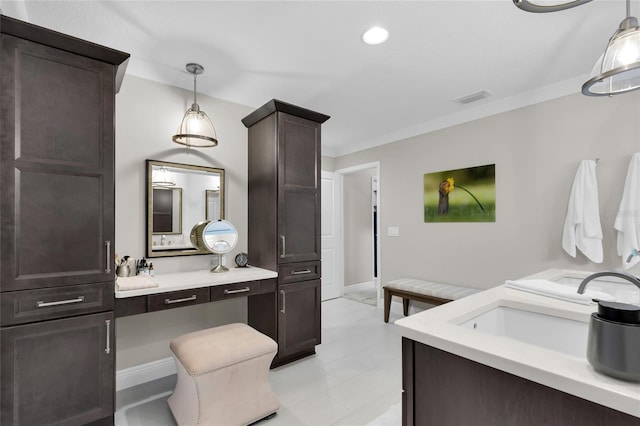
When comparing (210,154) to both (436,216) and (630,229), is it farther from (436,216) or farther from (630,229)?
(630,229)

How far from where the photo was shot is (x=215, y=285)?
2.38 meters

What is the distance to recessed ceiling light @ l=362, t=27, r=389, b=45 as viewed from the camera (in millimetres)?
2096

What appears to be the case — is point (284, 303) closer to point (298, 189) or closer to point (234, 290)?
point (234, 290)

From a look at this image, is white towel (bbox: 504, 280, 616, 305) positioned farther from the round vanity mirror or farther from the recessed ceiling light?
the round vanity mirror

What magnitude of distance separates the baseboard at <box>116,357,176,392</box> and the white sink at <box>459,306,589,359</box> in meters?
2.61

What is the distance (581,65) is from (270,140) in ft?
9.05

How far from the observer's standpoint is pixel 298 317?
283cm

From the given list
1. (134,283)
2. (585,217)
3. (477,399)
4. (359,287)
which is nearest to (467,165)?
(585,217)

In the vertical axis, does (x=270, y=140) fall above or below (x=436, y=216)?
above

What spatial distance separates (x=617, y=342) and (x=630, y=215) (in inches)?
99.8

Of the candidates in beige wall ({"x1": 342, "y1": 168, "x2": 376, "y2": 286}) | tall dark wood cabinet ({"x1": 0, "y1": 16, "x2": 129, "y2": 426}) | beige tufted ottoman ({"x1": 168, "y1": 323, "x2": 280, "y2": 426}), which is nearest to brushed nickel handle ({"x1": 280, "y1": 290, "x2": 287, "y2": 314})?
beige tufted ottoman ({"x1": 168, "y1": 323, "x2": 280, "y2": 426})

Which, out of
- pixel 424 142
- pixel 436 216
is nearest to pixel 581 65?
pixel 424 142

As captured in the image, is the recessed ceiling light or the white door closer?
the recessed ceiling light

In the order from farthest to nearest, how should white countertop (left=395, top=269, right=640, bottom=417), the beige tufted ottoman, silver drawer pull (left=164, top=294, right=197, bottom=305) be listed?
1. silver drawer pull (left=164, top=294, right=197, bottom=305)
2. the beige tufted ottoman
3. white countertop (left=395, top=269, right=640, bottom=417)
